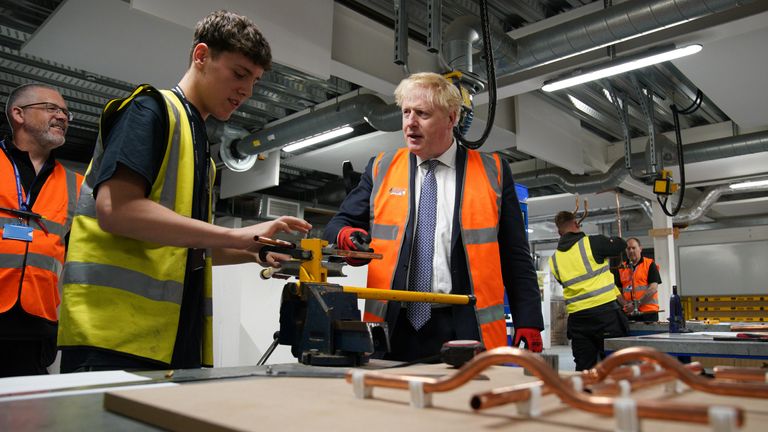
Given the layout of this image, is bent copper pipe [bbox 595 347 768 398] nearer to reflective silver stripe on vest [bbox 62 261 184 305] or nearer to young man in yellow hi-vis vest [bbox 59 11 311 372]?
young man in yellow hi-vis vest [bbox 59 11 311 372]

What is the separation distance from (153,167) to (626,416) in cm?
98

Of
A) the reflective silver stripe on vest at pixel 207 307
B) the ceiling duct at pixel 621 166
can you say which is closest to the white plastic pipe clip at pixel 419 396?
the reflective silver stripe on vest at pixel 207 307

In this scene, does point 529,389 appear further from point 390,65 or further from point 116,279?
point 390,65

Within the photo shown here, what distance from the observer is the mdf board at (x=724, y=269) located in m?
11.8

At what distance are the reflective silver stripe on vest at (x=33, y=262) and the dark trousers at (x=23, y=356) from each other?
291mm

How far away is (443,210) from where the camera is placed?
1.73m

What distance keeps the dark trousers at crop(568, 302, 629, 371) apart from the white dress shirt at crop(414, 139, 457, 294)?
11.9 ft

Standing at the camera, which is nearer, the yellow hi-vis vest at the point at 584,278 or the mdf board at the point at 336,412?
the mdf board at the point at 336,412

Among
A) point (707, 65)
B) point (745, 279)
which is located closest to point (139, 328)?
point (707, 65)

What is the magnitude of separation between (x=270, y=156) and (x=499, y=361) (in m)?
6.96

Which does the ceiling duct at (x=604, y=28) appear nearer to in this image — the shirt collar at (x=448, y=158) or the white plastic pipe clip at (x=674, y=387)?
the shirt collar at (x=448, y=158)

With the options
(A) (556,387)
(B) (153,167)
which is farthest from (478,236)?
(A) (556,387)

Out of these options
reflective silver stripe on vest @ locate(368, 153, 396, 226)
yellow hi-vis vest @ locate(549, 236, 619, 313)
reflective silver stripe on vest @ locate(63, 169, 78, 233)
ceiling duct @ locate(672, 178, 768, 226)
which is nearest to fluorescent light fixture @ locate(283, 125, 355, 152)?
yellow hi-vis vest @ locate(549, 236, 619, 313)

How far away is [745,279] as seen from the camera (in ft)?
39.2
